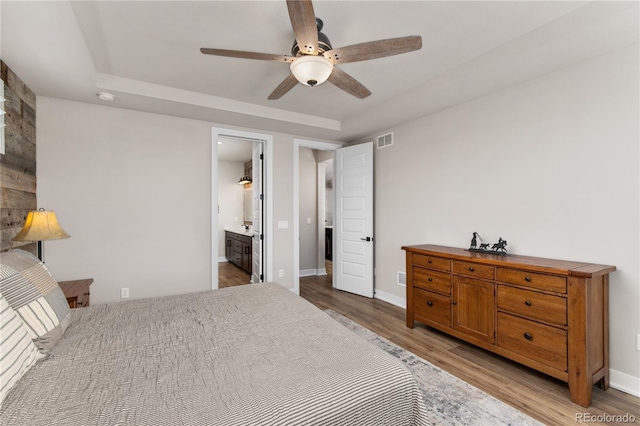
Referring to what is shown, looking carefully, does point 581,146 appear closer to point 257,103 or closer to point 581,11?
point 581,11

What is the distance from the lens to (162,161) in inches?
142

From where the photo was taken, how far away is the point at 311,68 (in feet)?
6.38

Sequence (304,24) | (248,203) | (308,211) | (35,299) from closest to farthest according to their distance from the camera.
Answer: (35,299) → (304,24) → (308,211) → (248,203)

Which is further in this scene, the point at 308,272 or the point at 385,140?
the point at 308,272

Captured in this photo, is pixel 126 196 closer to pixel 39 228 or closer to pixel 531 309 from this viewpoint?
pixel 39 228

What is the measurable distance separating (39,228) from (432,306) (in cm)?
346

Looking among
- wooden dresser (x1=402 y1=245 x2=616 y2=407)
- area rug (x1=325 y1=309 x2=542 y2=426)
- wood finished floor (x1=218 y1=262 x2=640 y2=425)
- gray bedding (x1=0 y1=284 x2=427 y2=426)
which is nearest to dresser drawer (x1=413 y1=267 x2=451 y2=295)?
wooden dresser (x1=402 y1=245 x2=616 y2=407)

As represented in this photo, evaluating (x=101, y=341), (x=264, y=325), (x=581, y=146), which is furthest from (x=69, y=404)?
(x=581, y=146)

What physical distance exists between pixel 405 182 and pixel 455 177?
0.75m

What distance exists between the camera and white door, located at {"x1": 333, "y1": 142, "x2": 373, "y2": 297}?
175 inches

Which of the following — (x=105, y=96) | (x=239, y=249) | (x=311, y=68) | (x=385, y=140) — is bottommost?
(x=239, y=249)

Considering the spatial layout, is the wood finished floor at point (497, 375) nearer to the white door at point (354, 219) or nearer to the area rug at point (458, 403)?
the area rug at point (458, 403)

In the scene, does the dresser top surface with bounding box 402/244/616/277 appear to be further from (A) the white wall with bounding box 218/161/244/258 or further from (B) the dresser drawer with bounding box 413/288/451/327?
(A) the white wall with bounding box 218/161/244/258

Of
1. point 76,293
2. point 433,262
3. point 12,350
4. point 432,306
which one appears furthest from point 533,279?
point 76,293
